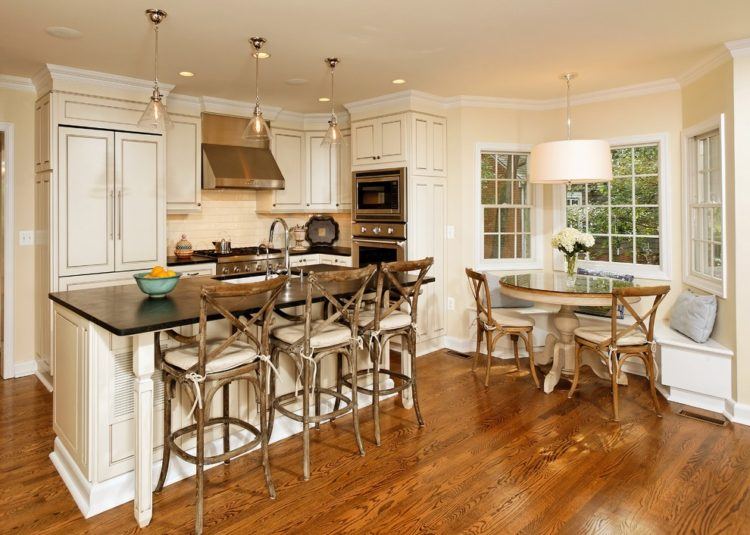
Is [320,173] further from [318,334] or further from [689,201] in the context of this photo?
[689,201]

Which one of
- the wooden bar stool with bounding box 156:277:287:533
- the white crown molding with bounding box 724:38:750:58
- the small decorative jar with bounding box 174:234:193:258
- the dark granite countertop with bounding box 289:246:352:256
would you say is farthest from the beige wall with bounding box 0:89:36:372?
the white crown molding with bounding box 724:38:750:58

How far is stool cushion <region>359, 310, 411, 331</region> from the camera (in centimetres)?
330

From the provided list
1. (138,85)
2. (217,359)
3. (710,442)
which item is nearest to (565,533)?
(710,442)

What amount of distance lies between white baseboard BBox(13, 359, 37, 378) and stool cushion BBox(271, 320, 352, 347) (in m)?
2.81

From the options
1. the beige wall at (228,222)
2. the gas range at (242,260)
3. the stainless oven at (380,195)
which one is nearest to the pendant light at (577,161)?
the stainless oven at (380,195)

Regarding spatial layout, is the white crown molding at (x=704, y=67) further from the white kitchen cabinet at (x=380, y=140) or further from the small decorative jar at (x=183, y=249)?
the small decorative jar at (x=183, y=249)

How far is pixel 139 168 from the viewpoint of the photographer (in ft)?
14.5

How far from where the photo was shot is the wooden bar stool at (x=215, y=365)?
7.50 ft

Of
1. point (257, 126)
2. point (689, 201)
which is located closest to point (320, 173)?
point (257, 126)

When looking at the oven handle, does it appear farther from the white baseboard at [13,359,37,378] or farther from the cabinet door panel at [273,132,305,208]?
the white baseboard at [13,359,37,378]

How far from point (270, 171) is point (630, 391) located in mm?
3924

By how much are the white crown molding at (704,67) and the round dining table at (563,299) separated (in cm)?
168

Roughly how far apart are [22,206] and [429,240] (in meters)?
3.57

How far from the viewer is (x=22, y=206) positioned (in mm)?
4367
